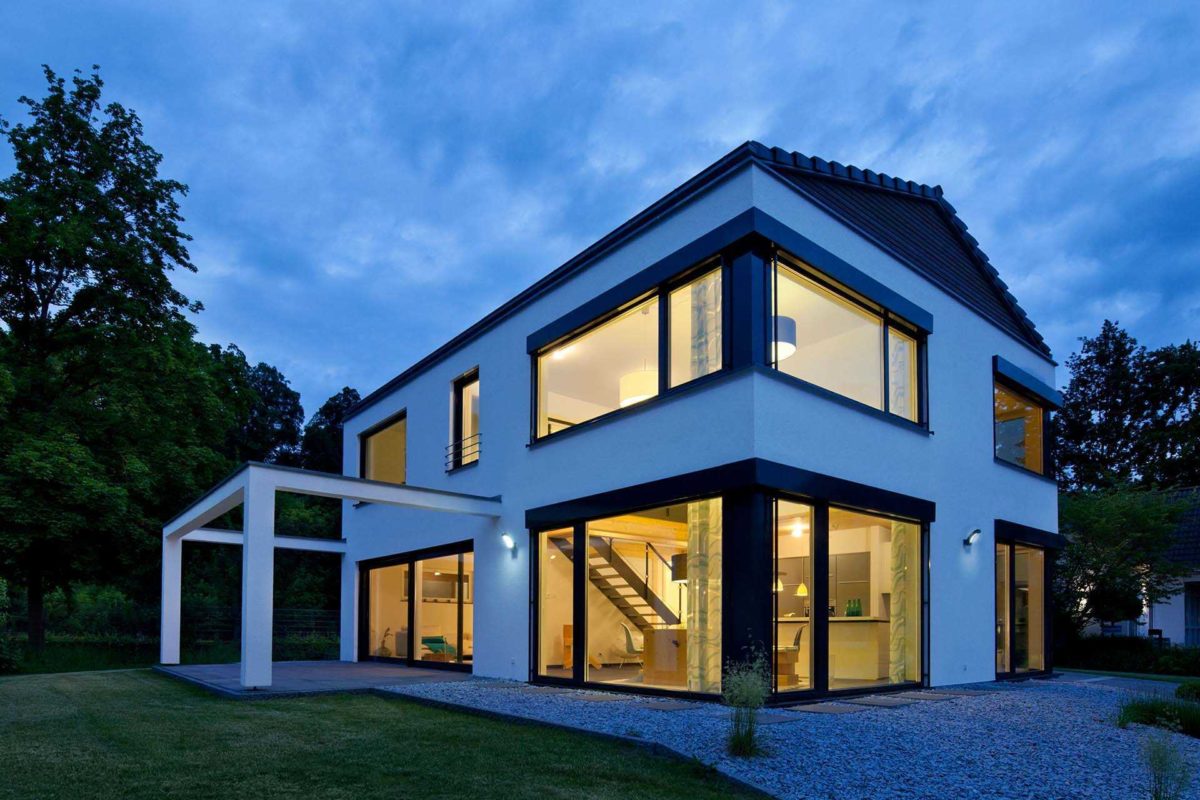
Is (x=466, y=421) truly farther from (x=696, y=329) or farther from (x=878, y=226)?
(x=878, y=226)

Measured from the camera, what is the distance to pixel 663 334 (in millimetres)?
11078

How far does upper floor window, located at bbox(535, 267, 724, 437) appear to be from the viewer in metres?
10.5

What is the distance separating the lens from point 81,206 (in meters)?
20.8

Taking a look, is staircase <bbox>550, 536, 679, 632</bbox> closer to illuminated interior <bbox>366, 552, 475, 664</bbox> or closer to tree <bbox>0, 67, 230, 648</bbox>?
illuminated interior <bbox>366, 552, 475, 664</bbox>

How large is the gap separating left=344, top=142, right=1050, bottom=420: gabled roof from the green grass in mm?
6613

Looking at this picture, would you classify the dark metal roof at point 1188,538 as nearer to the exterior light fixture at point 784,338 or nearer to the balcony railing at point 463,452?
the exterior light fixture at point 784,338

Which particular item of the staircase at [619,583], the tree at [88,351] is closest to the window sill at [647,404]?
the staircase at [619,583]

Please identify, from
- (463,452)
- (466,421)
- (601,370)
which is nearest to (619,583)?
(601,370)

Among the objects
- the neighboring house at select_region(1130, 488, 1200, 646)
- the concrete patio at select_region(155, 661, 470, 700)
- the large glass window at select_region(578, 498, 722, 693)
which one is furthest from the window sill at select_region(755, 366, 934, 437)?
the neighboring house at select_region(1130, 488, 1200, 646)

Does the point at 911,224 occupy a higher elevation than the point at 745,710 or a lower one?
higher

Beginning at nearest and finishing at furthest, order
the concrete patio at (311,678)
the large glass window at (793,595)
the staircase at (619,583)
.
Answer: the large glass window at (793,595) → the concrete patio at (311,678) → the staircase at (619,583)

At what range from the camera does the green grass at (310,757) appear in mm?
5387

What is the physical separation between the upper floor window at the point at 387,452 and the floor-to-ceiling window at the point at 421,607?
6.48 ft

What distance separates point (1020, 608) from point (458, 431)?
10.5 m
